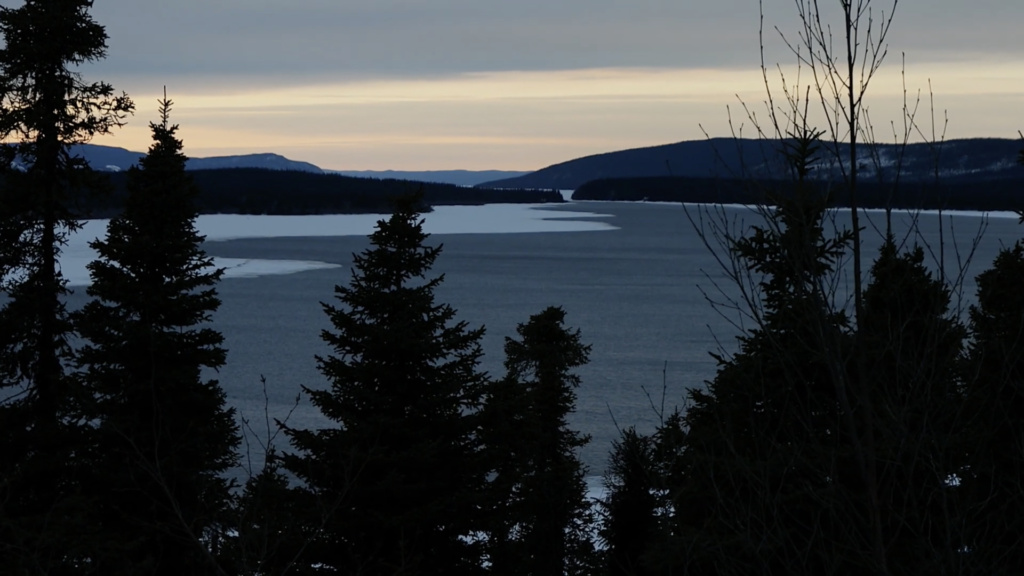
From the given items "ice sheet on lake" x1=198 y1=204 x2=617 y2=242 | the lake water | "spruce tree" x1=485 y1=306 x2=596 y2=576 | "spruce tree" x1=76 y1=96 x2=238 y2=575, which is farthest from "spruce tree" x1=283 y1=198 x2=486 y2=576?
"ice sheet on lake" x1=198 y1=204 x2=617 y2=242

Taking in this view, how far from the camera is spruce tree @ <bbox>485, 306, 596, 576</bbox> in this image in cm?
1442

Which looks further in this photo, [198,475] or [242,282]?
[242,282]

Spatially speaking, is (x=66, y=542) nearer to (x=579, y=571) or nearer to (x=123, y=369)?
(x=123, y=369)

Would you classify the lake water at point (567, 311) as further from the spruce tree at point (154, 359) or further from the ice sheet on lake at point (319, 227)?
the ice sheet on lake at point (319, 227)

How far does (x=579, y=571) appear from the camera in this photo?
20.1 m

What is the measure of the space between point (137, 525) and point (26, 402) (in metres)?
2.38

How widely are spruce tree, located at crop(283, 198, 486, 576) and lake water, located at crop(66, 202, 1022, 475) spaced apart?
9.82 ft

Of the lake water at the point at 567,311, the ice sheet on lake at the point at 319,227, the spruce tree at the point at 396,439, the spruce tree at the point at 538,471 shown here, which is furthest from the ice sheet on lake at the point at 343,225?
the spruce tree at the point at 396,439

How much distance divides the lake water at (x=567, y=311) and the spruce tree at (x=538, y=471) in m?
1.62

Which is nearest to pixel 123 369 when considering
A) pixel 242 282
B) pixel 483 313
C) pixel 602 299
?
pixel 483 313

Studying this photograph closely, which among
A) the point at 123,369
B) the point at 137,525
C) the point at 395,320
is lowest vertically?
the point at 137,525

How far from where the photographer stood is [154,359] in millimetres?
14469

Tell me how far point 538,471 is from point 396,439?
6398 mm

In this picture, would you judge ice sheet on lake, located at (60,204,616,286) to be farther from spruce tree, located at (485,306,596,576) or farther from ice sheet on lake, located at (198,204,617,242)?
spruce tree, located at (485,306,596,576)
